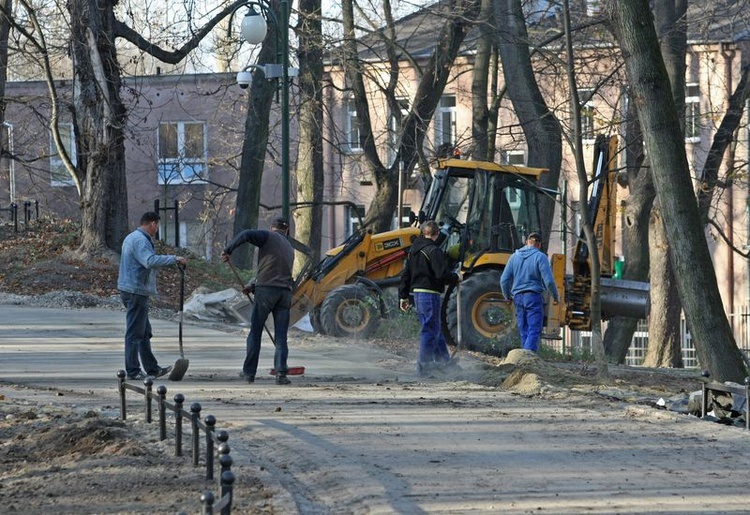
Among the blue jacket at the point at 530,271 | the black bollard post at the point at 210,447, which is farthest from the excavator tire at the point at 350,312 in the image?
the black bollard post at the point at 210,447

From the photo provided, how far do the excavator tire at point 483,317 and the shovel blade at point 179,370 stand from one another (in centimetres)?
584

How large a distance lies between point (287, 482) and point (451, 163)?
11.6m

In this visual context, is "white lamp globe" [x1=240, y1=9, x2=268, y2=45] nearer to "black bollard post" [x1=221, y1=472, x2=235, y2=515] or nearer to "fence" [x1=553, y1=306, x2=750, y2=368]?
"black bollard post" [x1=221, y1=472, x2=235, y2=515]

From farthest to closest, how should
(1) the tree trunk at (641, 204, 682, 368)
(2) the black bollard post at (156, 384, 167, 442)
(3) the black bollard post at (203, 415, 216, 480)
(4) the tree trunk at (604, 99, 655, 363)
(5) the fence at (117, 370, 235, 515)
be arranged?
(4) the tree trunk at (604, 99, 655, 363), (1) the tree trunk at (641, 204, 682, 368), (2) the black bollard post at (156, 384, 167, 442), (3) the black bollard post at (203, 415, 216, 480), (5) the fence at (117, 370, 235, 515)

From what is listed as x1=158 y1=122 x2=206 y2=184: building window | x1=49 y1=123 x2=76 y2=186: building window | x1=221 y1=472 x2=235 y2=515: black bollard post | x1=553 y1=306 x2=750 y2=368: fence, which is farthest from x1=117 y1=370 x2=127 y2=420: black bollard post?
x1=158 y1=122 x2=206 y2=184: building window

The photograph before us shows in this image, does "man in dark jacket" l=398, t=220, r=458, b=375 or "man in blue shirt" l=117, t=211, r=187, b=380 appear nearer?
"man in blue shirt" l=117, t=211, r=187, b=380

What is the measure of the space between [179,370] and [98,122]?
12.2 metres

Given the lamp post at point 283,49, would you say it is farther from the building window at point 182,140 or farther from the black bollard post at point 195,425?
the building window at point 182,140

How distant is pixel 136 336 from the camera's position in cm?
1444

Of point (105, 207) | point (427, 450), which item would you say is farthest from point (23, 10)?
point (427, 450)

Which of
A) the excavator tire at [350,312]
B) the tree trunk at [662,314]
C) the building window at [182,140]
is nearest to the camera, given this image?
the excavator tire at [350,312]

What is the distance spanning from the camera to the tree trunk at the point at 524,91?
2317cm

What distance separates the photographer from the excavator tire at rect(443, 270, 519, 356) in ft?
64.2

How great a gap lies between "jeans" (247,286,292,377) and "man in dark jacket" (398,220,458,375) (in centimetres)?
188
